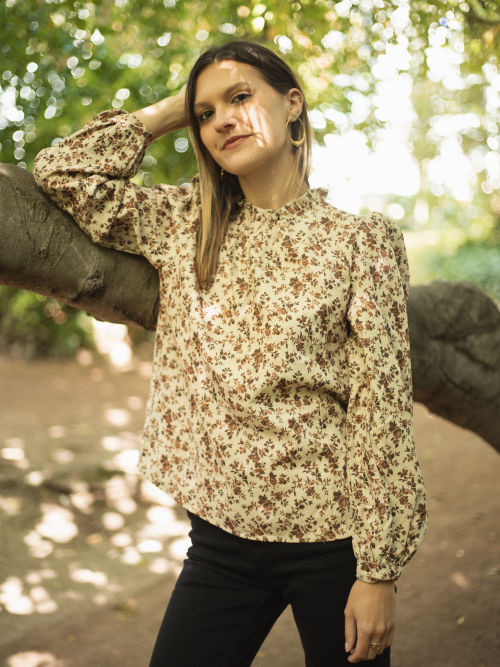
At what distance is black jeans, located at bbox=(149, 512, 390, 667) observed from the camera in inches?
70.9

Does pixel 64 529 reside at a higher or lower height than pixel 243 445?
lower

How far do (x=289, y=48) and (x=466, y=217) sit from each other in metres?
20.7

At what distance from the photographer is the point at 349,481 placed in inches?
70.1

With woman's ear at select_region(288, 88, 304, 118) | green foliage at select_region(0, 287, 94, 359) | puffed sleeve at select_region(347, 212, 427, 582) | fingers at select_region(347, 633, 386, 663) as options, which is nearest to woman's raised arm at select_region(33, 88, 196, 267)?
woman's ear at select_region(288, 88, 304, 118)

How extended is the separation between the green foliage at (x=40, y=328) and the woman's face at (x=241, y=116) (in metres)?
9.50

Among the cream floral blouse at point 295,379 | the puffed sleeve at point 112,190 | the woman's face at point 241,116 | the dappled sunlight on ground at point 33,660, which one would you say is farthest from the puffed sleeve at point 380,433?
the dappled sunlight on ground at point 33,660

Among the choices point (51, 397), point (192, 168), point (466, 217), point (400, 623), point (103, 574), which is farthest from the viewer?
point (466, 217)

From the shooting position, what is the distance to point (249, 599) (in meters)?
1.88

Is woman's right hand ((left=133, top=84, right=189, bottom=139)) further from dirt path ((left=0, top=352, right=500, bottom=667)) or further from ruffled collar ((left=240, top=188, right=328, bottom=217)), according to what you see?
dirt path ((left=0, top=352, right=500, bottom=667))

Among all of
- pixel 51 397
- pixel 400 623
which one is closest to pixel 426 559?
pixel 400 623

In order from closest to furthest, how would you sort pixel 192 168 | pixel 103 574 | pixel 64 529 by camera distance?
pixel 103 574 → pixel 64 529 → pixel 192 168

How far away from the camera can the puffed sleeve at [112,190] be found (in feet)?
6.56

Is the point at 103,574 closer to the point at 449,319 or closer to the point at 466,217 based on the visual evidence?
the point at 449,319

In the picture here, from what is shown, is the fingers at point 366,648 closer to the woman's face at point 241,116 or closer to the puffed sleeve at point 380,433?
the puffed sleeve at point 380,433
